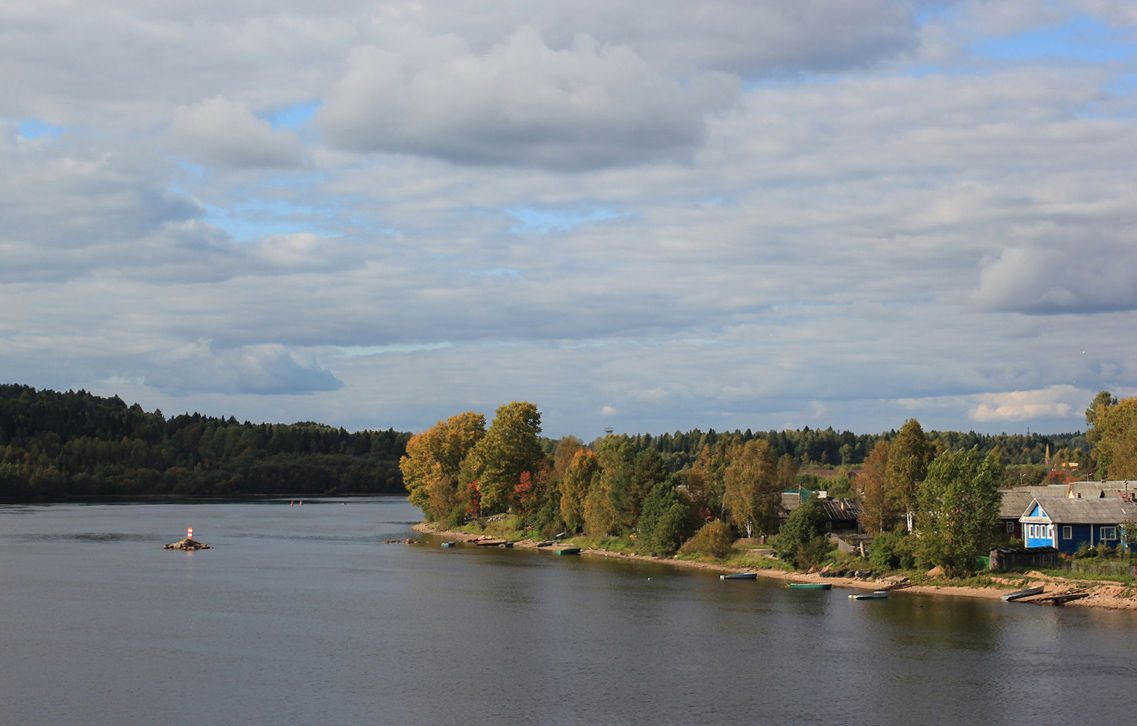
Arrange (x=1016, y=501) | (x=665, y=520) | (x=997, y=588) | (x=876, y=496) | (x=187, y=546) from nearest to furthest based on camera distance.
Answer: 1. (x=997, y=588)
2. (x=876, y=496)
3. (x=1016, y=501)
4. (x=665, y=520)
5. (x=187, y=546)

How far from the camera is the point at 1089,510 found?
80125 millimetres

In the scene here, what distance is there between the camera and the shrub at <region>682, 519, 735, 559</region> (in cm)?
9800

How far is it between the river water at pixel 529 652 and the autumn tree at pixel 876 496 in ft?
38.8

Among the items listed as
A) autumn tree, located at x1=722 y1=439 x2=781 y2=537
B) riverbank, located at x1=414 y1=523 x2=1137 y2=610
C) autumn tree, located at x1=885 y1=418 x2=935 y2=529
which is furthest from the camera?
autumn tree, located at x1=722 y1=439 x2=781 y2=537

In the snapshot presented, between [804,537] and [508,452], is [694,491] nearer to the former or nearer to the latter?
[804,537]

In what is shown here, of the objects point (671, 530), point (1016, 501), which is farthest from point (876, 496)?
point (671, 530)

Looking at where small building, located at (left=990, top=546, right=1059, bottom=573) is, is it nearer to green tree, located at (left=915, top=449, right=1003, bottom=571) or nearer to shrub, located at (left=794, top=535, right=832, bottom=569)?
green tree, located at (left=915, top=449, right=1003, bottom=571)

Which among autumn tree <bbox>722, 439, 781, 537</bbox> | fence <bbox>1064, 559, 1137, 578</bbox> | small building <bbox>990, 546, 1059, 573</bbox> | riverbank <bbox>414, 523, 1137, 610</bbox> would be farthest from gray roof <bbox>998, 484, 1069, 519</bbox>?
autumn tree <bbox>722, 439, 781, 537</bbox>

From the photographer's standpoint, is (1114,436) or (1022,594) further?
(1114,436)

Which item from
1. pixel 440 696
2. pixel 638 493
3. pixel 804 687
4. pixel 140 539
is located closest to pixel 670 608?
pixel 804 687

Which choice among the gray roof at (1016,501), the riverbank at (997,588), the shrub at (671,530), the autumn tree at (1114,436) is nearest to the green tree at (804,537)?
the riverbank at (997,588)

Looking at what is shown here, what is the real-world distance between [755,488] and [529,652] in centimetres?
4384

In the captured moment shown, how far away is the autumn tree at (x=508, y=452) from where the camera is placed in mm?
136125

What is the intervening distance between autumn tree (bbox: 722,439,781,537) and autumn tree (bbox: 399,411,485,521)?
61.1 meters
